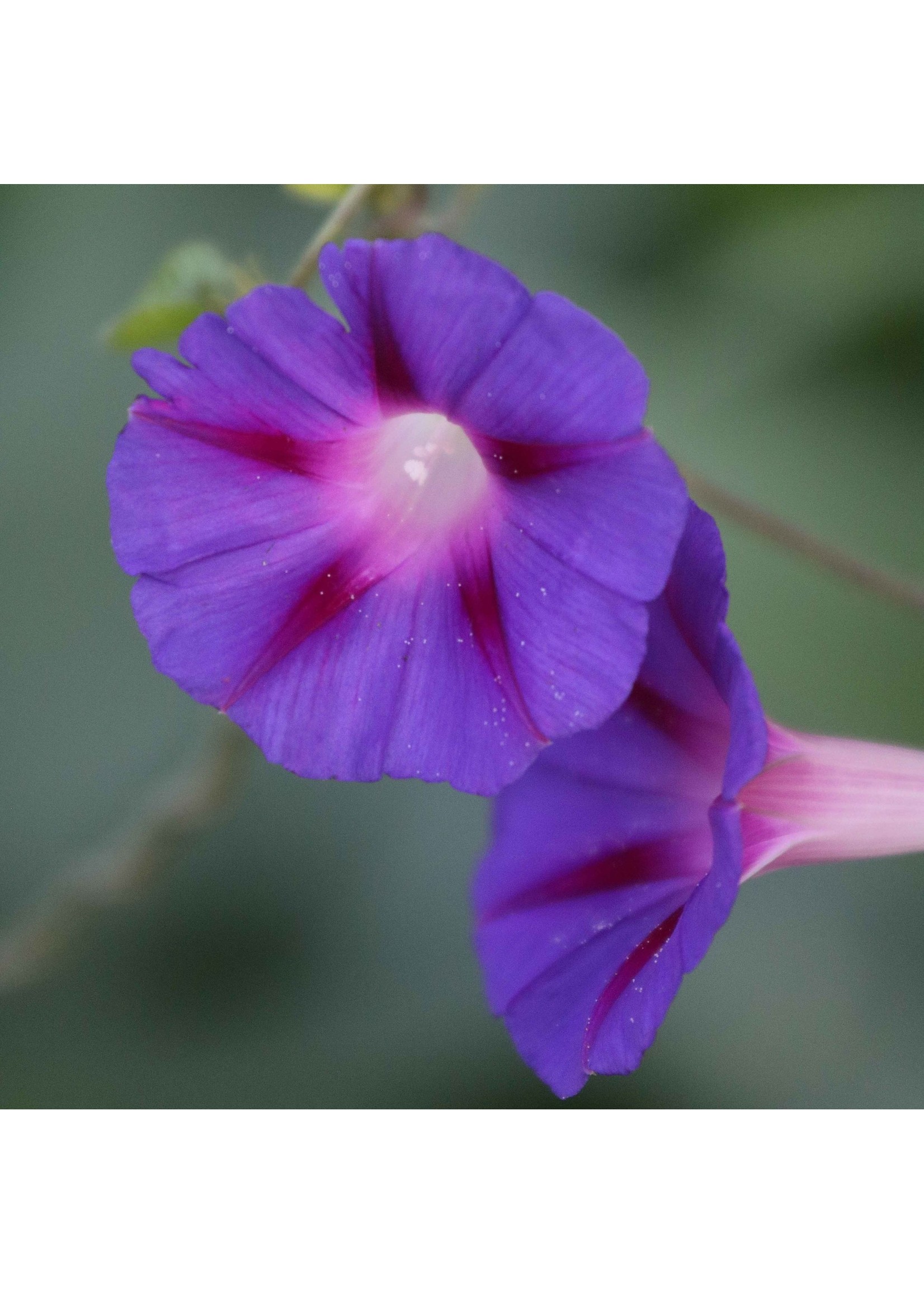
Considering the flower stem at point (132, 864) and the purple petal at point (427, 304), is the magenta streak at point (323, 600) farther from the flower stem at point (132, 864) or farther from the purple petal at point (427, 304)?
the flower stem at point (132, 864)

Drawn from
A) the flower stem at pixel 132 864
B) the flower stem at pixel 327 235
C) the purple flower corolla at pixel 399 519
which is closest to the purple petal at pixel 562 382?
the purple flower corolla at pixel 399 519

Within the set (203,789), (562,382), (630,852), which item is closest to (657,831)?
(630,852)

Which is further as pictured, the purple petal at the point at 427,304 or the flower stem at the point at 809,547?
the flower stem at the point at 809,547

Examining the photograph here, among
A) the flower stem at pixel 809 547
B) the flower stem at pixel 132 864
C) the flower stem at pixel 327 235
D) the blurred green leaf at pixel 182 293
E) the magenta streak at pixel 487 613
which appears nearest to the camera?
the magenta streak at pixel 487 613

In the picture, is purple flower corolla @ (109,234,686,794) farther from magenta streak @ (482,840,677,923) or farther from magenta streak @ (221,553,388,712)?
magenta streak @ (482,840,677,923)

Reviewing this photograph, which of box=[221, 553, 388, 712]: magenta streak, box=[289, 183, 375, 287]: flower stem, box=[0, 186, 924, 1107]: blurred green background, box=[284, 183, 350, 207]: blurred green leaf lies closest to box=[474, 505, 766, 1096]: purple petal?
box=[221, 553, 388, 712]: magenta streak

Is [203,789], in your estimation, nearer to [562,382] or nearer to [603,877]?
[603,877]

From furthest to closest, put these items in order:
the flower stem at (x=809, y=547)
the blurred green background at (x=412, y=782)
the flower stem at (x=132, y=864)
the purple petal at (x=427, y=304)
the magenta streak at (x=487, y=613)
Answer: the blurred green background at (x=412, y=782) < the flower stem at (x=132, y=864) < the flower stem at (x=809, y=547) < the magenta streak at (x=487, y=613) < the purple petal at (x=427, y=304)
